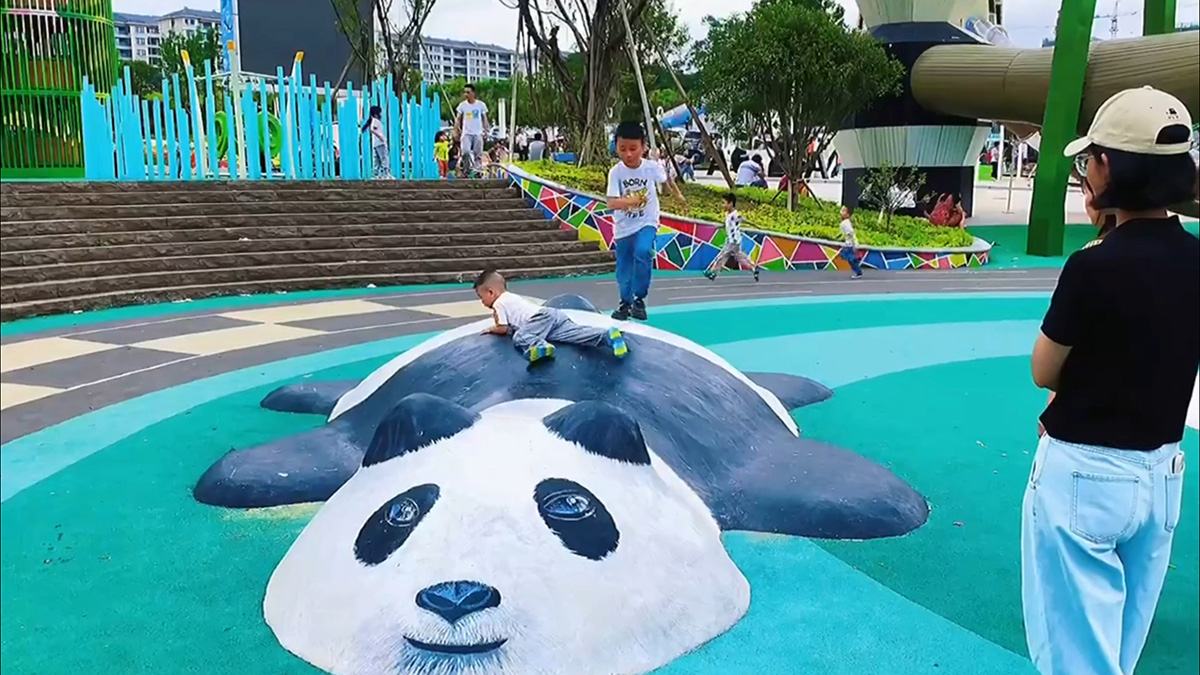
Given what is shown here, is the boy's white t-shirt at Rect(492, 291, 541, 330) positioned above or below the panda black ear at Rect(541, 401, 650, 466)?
above

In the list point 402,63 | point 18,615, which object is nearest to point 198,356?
point 18,615

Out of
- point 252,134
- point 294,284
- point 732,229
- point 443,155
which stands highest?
point 252,134

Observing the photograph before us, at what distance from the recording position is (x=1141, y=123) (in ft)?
6.20

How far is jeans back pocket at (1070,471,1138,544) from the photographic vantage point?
2008 millimetres

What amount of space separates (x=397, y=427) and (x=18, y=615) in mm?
1270

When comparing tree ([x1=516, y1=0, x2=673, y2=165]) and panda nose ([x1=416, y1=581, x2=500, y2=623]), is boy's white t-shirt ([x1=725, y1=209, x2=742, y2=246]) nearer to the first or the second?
tree ([x1=516, y1=0, x2=673, y2=165])

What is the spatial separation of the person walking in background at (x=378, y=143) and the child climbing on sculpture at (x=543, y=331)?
36.5 feet

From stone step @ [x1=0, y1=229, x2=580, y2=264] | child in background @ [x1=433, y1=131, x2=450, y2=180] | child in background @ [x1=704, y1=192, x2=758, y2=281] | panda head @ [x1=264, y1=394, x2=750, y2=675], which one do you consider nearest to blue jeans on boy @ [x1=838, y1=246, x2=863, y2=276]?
child in background @ [x1=704, y1=192, x2=758, y2=281]

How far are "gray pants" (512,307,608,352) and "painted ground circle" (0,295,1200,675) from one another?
43.2 inches

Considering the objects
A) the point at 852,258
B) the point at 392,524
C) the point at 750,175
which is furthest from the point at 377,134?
the point at 392,524

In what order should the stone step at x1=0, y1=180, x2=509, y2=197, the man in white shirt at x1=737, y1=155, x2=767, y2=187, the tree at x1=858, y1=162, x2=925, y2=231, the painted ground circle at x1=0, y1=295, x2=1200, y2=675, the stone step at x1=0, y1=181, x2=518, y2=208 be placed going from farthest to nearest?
the man in white shirt at x1=737, y1=155, x2=767, y2=187 → the tree at x1=858, y1=162, x2=925, y2=231 → the stone step at x1=0, y1=180, x2=509, y2=197 → the stone step at x1=0, y1=181, x2=518, y2=208 → the painted ground circle at x1=0, y1=295, x2=1200, y2=675

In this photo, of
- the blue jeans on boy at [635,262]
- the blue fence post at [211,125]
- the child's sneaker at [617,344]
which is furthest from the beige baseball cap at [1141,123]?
the blue fence post at [211,125]

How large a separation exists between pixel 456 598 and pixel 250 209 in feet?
36.0

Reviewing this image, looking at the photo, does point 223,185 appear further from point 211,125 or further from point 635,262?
point 635,262
